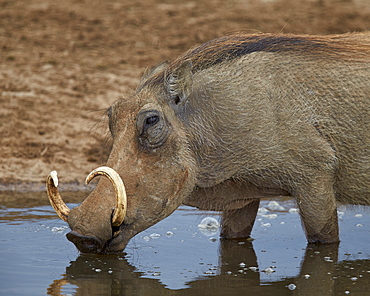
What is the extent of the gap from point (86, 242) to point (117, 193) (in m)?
0.34

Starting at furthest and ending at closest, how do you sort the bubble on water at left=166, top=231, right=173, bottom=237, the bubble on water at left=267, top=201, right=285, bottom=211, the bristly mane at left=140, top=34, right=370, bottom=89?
the bubble on water at left=267, top=201, right=285, bottom=211 → the bubble on water at left=166, top=231, right=173, bottom=237 → the bristly mane at left=140, top=34, right=370, bottom=89

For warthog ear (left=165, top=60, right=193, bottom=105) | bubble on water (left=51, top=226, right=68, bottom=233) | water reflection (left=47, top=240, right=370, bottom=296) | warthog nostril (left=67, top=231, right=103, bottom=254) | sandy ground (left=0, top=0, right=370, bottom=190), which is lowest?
water reflection (left=47, top=240, right=370, bottom=296)

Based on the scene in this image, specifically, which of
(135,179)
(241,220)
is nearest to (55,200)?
(135,179)

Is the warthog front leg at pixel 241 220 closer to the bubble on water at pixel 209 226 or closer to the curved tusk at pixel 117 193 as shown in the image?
the bubble on water at pixel 209 226

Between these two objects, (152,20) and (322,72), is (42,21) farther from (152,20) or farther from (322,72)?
(322,72)

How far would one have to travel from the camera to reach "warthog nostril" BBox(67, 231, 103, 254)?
15.3 feet

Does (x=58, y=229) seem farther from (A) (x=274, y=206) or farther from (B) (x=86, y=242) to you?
(A) (x=274, y=206)

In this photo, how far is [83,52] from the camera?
1102 cm

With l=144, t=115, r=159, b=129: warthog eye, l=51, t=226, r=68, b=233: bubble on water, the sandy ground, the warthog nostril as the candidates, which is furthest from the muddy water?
the sandy ground

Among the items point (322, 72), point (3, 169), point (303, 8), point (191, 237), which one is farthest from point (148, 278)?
point (303, 8)

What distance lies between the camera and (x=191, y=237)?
5992 millimetres

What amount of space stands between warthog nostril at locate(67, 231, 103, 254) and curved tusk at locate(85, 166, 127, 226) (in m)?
0.15

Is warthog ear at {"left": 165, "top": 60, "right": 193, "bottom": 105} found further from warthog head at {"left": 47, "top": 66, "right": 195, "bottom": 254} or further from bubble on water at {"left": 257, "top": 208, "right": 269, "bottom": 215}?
bubble on water at {"left": 257, "top": 208, "right": 269, "bottom": 215}

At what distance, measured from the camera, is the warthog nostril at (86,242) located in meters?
4.68
